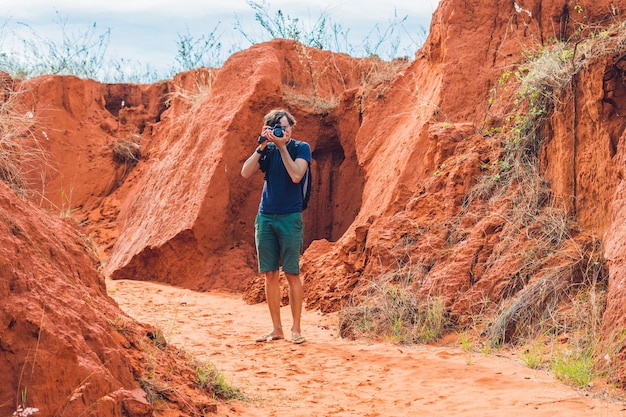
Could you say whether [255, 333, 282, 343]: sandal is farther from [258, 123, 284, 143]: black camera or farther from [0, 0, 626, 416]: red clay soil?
[258, 123, 284, 143]: black camera

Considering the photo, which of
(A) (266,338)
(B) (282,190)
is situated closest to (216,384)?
(A) (266,338)

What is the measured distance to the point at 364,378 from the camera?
4996 mm

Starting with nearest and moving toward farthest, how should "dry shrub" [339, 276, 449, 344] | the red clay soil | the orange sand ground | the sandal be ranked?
the red clay soil
the orange sand ground
"dry shrub" [339, 276, 449, 344]
the sandal

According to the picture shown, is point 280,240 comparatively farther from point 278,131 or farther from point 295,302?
point 278,131

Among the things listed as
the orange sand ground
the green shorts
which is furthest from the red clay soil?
the green shorts

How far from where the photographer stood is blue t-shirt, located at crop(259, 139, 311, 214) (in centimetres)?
631

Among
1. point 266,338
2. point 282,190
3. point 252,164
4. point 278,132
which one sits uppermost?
point 278,132

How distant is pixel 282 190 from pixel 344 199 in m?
4.35

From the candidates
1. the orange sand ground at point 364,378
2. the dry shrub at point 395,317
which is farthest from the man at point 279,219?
the dry shrub at point 395,317

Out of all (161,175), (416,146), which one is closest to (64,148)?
(161,175)

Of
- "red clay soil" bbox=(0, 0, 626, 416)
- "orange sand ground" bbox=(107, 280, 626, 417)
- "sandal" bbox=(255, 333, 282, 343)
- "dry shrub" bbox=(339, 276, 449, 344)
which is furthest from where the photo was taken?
"sandal" bbox=(255, 333, 282, 343)

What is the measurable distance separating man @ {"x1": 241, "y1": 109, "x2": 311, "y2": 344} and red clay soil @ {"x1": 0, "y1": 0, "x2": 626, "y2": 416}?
1.09 metres

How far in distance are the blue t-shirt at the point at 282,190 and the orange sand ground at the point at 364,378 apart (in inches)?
42.1

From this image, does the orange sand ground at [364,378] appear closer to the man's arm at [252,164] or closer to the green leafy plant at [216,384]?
the green leafy plant at [216,384]
